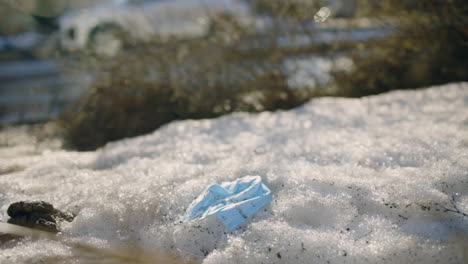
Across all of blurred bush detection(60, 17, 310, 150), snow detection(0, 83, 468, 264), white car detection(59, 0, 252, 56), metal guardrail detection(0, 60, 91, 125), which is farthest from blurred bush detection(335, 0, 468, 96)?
metal guardrail detection(0, 60, 91, 125)

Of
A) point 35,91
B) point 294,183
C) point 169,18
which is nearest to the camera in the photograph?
point 294,183

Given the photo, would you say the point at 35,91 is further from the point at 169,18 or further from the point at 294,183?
the point at 294,183

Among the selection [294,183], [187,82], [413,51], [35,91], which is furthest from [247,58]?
[35,91]

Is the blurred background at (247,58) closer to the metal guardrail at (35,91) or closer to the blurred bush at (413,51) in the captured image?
the blurred bush at (413,51)

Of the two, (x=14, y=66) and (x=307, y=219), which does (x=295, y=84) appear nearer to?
(x=307, y=219)

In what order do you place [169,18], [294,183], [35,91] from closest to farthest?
1. [294,183]
2. [169,18]
3. [35,91]

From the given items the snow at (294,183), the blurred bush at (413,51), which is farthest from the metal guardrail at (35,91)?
the blurred bush at (413,51)

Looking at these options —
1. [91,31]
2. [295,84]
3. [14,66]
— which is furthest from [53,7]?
[295,84]
